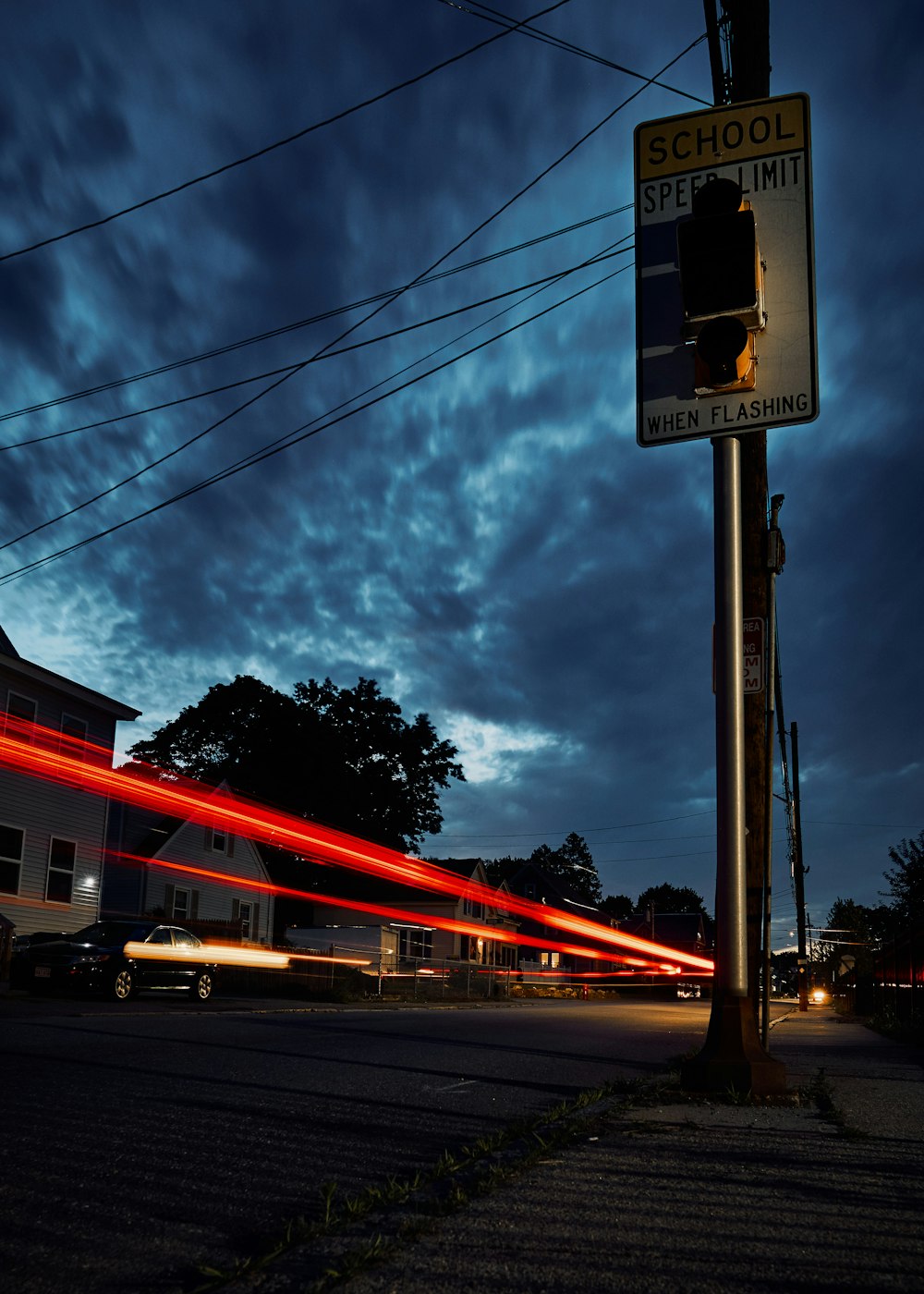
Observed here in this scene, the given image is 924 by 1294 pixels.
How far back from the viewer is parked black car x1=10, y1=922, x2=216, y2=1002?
62.0 ft

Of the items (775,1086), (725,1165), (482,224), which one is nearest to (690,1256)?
(725,1165)

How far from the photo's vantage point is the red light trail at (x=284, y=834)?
27.3 m

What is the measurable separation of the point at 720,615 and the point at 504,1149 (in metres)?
3.38

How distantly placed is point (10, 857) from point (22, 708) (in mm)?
3593

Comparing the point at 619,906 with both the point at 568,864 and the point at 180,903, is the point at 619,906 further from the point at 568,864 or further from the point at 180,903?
the point at 180,903

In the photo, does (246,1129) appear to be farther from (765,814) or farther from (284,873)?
(284,873)

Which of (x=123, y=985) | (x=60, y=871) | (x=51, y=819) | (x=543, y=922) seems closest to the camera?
(x=123, y=985)

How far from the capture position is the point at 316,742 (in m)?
62.9

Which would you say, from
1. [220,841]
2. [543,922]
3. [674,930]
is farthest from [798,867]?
[674,930]

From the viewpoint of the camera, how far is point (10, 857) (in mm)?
25875

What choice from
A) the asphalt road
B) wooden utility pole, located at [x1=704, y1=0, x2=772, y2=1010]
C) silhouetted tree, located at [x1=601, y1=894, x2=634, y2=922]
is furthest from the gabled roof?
silhouetted tree, located at [x1=601, y1=894, x2=634, y2=922]

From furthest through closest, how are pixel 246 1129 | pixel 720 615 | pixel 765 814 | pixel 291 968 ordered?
pixel 291 968
pixel 765 814
pixel 720 615
pixel 246 1129

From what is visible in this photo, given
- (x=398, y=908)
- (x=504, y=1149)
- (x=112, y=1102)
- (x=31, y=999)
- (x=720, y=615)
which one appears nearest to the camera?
(x=504, y=1149)

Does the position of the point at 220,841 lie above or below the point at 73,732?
below
